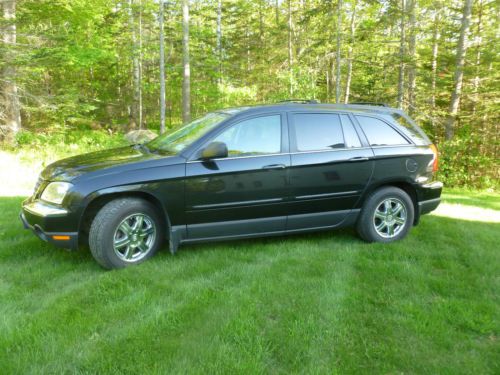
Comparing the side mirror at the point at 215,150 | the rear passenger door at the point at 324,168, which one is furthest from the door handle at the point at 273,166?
the side mirror at the point at 215,150

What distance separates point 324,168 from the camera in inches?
180

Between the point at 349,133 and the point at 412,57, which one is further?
the point at 412,57

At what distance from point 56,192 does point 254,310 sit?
7.28 feet

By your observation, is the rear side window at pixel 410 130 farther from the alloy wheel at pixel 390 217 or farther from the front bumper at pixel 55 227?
the front bumper at pixel 55 227

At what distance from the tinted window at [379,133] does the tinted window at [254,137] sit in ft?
3.79

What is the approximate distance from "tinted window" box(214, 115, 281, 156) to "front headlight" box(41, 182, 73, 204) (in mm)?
1536

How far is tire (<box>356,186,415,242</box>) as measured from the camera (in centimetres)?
488

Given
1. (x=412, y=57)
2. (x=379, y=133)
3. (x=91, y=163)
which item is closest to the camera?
(x=91, y=163)

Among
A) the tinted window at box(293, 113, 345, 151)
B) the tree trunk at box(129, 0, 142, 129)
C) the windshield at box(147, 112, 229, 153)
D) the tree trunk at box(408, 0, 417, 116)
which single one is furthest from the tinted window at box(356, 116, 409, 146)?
the tree trunk at box(129, 0, 142, 129)

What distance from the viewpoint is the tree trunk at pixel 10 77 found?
34.4 ft

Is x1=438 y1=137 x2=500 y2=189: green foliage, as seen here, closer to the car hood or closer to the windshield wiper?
the windshield wiper

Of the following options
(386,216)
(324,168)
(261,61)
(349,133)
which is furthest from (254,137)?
(261,61)

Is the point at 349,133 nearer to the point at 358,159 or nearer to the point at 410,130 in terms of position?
the point at 358,159

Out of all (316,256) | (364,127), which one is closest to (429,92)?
(364,127)
